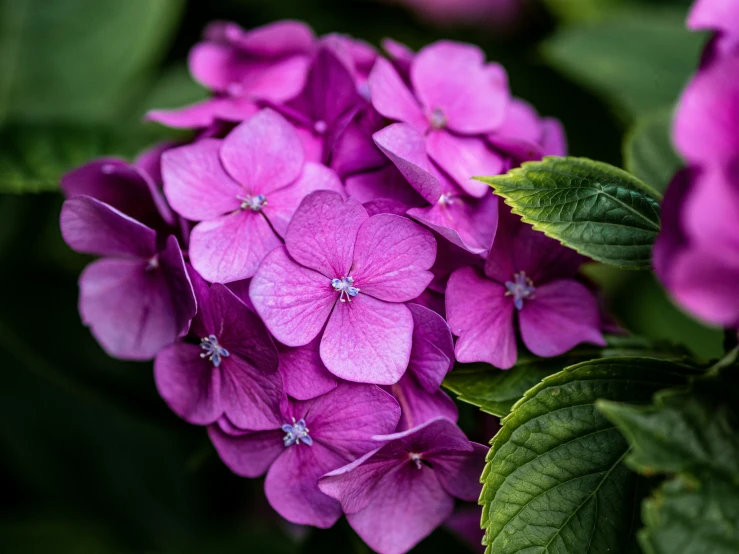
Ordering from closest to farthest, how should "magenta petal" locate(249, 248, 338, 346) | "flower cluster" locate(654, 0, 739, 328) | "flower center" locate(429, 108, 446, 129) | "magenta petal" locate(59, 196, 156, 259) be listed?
"flower cluster" locate(654, 0, 739, 328)
"magenta petal" locate(249, 248, 338, 346)
"magenta petal" locate(59, 196, 156, 259)
"flower center" locate(429, 108, 446, 129)

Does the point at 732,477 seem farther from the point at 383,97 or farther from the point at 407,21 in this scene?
the point at 407,21

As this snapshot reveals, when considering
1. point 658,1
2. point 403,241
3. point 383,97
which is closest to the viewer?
point 403,241

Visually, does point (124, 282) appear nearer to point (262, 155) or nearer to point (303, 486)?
point (262, 155)

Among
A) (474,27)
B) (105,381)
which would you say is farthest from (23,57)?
(474,27)

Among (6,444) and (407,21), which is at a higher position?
(407,21)

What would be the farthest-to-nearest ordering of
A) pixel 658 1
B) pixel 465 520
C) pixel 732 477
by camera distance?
pixel 658 1 → pixel 465 520 → pixel 732 477

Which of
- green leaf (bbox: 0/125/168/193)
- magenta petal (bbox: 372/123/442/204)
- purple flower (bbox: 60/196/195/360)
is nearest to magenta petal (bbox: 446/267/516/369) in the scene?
magenta petal (bbox: 372/123/442/204)

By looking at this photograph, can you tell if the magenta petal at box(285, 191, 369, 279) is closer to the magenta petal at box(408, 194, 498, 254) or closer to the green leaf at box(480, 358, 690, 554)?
the magenta petal at box(408, 194, 498, 254)
